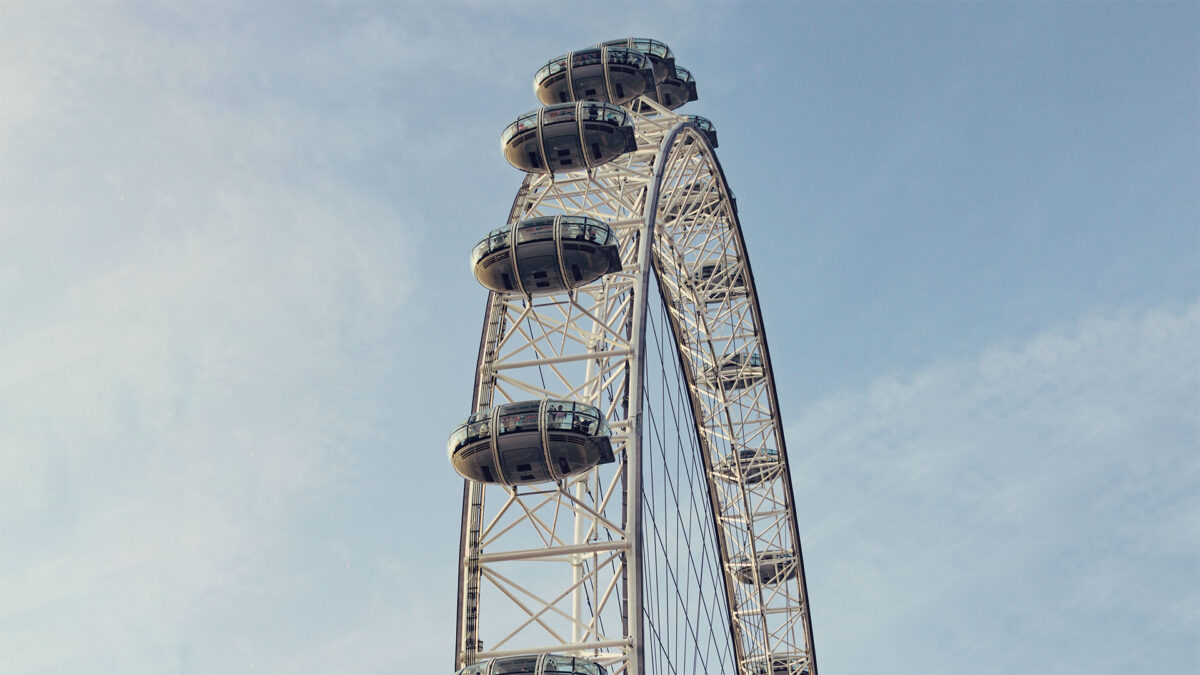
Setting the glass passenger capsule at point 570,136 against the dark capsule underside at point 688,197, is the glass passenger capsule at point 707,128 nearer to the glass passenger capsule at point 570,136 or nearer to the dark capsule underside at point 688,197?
the dark capsule underside at point 688,197

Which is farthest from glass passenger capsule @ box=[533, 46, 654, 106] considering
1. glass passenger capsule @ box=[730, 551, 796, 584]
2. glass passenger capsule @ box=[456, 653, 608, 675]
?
glass passenger capsule @ box=[730, 551, 796, 584]

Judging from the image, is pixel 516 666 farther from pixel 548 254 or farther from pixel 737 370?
pixel 737 370

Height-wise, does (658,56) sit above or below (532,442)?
above

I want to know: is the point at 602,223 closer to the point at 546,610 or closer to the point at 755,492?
the point at 546,610

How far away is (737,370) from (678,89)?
44.1 feet

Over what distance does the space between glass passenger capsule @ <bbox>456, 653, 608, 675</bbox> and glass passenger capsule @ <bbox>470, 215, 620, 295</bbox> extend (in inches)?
398

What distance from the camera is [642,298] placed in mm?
36094

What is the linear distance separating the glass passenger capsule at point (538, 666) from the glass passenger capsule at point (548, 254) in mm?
10121

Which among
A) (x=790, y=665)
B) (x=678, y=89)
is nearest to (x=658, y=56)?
(x=678, y=89)

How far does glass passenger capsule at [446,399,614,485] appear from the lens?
1259 inches

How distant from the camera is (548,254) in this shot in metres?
35.3

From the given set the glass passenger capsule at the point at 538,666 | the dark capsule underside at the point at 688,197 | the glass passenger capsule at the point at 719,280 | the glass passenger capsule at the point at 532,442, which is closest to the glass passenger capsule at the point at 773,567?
the glass passenger capsule at the point at 719,280

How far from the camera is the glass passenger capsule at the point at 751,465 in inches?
2312

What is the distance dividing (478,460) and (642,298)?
644 centimetres
